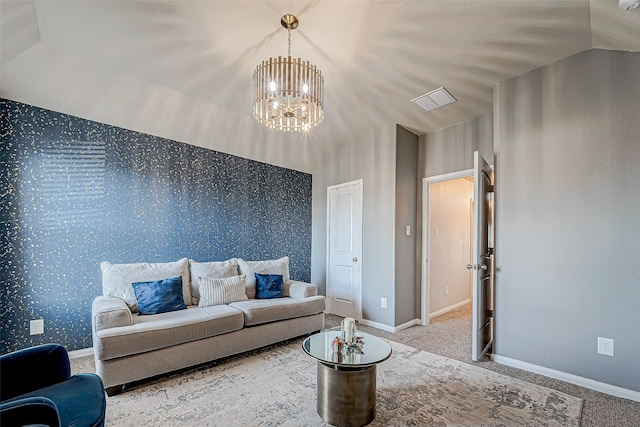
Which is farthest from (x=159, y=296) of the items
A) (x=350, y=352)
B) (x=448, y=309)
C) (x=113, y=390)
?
(x=448, y=309)

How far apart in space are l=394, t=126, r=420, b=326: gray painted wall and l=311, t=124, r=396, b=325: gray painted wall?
0.08m

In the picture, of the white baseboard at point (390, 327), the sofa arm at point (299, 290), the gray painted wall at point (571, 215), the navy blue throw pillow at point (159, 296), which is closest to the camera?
the gray painted wall at point (571, 215)

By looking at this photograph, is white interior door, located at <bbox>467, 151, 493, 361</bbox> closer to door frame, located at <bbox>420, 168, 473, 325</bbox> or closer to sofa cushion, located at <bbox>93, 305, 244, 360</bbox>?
door frame, located at <bbox>420, 168, 473, 325</bbox>

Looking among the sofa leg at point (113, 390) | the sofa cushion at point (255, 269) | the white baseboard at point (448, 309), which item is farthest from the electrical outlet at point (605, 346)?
the sofa leg at point (113, 390)

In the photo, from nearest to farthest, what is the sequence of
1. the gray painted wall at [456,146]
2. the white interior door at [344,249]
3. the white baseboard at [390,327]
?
1. the gray painted wall at [456,146]
2. the white baseboard at [390,327]
3. the white interior door at [344,249]

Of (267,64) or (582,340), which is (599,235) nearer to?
(582,340)

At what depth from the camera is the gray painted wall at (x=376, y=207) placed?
396 centimetres

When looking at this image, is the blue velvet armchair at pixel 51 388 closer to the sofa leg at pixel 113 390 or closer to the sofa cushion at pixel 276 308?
the sofa leg at pixel 113 390

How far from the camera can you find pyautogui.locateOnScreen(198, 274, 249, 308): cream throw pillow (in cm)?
326

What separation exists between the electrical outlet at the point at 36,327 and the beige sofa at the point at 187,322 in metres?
0.55

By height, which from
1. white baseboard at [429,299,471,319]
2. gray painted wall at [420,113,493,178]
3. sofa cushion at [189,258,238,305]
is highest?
gray painted wall at [420,113,493,178]

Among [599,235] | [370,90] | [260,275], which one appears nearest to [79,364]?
[260,275]

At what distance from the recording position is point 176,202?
12.0ft

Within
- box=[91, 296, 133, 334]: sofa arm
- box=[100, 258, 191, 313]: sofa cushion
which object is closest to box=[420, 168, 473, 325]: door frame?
box=[100, 258, 191, 313]: sofa cushion
